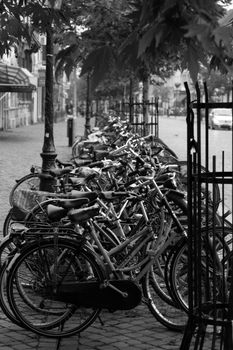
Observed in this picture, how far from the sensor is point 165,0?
8.73ft

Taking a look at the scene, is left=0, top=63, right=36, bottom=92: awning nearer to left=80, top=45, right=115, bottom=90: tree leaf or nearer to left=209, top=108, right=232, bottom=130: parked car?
left=209, top=108, right=232, bottom=130: parked car

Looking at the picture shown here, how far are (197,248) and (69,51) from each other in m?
1.30

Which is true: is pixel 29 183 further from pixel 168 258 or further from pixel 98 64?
pixel 98 64

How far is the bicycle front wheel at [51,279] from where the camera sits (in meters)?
4.83

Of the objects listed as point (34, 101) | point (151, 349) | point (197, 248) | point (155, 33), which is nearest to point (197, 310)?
point (197, 248)

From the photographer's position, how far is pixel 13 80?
31797mm

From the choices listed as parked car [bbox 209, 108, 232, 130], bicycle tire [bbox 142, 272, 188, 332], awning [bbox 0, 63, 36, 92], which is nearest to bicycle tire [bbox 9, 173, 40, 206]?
bicycle tire [bbox 142, 272, 188, 332]

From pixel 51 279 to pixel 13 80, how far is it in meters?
27.7

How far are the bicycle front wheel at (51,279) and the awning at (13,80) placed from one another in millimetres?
25789

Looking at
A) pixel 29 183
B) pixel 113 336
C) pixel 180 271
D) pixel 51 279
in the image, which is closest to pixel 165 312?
pixel 180 271

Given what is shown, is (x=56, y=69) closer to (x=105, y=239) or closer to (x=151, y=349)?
(x=105, y=239)

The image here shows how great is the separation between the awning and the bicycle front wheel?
84.6ft

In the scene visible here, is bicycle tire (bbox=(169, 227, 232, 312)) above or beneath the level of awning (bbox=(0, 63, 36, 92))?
beneath

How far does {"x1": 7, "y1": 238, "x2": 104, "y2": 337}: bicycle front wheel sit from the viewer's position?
4828mm
